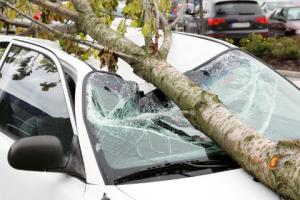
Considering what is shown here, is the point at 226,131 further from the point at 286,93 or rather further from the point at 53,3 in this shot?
the point at 53,3

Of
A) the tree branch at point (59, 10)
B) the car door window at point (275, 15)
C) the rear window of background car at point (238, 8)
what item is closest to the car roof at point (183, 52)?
the tree branch at point (59, 10)

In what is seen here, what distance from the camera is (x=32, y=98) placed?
3.57 metres

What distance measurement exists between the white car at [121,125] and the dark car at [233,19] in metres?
13.5

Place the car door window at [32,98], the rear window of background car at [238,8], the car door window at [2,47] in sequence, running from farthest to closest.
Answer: the rear window of background car at [238,8], the car door window at [2,47], the car door window at [32,98]

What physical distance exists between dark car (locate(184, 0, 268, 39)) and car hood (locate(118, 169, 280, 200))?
15.0 meters

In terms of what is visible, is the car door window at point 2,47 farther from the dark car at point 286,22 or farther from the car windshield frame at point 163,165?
the dark car at point 286,22

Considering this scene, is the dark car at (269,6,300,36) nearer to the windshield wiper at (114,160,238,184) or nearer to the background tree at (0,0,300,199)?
the background tree at (0,0,300,199)

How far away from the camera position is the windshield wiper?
9.26 feet

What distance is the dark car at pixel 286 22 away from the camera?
20.2 m

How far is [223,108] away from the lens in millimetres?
3299

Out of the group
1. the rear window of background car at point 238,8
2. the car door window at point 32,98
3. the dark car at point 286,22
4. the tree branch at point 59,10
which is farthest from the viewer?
the dark car at point 286,22

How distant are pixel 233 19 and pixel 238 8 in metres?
0.53

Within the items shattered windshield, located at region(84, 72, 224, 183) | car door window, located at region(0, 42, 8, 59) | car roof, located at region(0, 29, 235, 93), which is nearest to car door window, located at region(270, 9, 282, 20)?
car roof, located at region(0, 29, 235, 93)

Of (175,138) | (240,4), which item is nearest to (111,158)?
(175,138)
